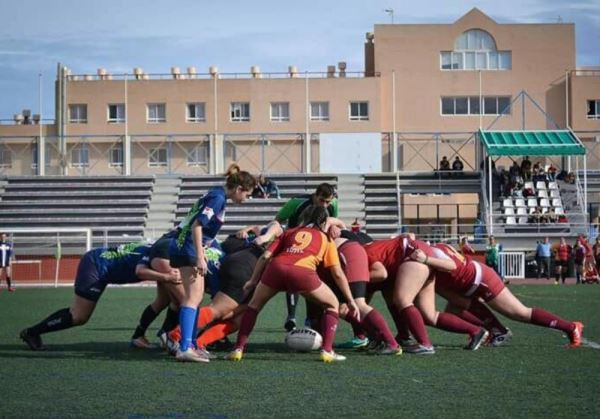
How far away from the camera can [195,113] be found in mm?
61344

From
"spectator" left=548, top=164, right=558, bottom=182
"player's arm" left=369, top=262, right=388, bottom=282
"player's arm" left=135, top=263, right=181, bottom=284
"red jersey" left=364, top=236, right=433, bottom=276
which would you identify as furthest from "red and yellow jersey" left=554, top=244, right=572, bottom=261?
"player's arm" left=135, top=263, right=181, bottom=284

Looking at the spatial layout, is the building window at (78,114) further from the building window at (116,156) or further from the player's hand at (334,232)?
the player's hand at (334,232)

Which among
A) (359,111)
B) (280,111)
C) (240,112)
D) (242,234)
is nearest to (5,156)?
(240,112)

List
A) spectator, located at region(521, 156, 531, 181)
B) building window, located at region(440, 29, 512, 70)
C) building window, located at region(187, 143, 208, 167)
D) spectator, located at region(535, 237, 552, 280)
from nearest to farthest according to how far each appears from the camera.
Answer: spectator, located at region(535, 237, 552, 280)
spectator, located at region(521, 156, 531, 181)
building window, located at region(187, 143, 208, 167)
building window, located at region(440, 29, 512, 70)

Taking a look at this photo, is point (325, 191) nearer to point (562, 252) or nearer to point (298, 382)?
point (298, 382)

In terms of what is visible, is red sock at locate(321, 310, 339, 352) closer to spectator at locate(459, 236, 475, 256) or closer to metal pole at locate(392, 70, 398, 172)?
spectator at locate(459, 236, 475, 256)

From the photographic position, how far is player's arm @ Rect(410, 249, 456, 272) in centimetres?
1072

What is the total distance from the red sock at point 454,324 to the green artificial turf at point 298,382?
22 cm

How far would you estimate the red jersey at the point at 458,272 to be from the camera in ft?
36.0

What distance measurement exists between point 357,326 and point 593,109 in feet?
167

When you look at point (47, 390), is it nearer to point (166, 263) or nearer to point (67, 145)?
point (166, 263)

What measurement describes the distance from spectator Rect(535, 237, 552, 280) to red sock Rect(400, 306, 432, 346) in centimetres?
2545

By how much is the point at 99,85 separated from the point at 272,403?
55566mm

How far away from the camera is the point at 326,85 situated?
60156 mm
